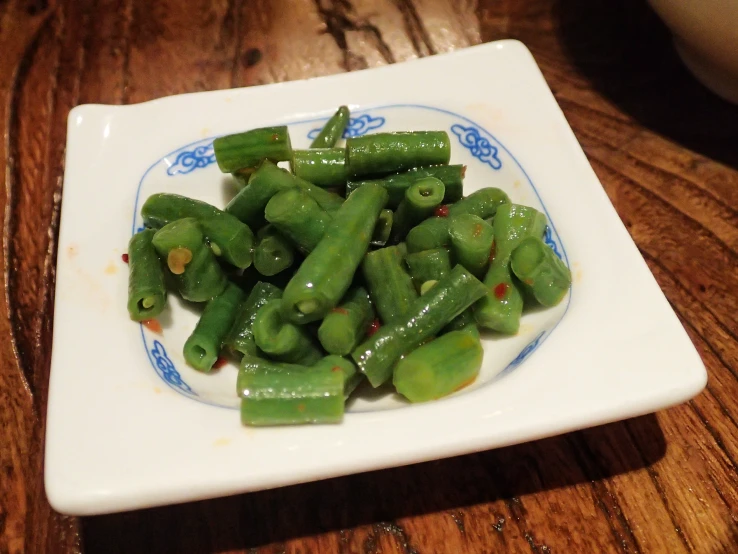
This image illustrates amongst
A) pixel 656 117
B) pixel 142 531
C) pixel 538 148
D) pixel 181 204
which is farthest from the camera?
→ pixel 656 117

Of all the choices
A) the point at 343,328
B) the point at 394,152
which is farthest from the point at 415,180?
the point at 343,328

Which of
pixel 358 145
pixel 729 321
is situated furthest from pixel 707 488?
pixel 358 145

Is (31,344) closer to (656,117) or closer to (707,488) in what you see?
(707,488)

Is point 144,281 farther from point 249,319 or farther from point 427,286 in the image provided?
point 427,286

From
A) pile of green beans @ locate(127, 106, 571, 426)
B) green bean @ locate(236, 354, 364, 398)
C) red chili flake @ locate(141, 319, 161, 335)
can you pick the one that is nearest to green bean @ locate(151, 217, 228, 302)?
pile of green beans @ locate(127, 106, 571, 426)

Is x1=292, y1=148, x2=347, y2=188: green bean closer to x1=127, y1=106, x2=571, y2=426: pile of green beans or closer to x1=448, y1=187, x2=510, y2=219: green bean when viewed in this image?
x1=127, y1=106, x2=571, y2=426: pile of green beans
